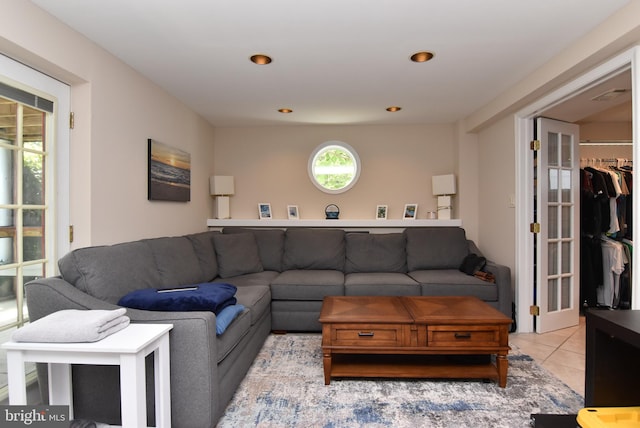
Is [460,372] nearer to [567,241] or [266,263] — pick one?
[567,241]

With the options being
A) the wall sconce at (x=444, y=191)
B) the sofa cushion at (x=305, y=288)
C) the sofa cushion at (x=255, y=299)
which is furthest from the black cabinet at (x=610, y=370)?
the wall sconce at (x=444, y=191)

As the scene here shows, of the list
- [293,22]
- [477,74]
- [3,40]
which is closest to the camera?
[3,40]

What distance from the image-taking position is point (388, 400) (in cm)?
213

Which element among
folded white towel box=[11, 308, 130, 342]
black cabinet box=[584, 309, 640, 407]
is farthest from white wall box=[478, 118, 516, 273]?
folded white towel box=[11, 308, 130, 342]

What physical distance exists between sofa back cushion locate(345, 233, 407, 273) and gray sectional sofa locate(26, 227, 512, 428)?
0.4 inches

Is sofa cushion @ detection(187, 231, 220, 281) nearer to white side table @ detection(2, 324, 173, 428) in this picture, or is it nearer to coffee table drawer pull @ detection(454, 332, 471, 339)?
white side table @ detection(2, 324, 173, 428)

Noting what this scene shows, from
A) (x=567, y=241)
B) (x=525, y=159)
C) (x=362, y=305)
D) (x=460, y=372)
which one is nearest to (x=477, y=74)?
(x=525, y=159)

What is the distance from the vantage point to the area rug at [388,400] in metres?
1.92

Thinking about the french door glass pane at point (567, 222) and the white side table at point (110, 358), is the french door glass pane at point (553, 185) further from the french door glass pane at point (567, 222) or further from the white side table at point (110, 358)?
the white side table at point (110, 358)

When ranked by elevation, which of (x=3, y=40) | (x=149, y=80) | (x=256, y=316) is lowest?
(x=256, y=316)

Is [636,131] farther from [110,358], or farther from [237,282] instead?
[237,282]

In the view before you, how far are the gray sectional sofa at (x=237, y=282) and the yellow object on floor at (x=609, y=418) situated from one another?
1500 millimetres

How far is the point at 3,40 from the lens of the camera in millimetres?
1723

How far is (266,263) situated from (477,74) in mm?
2751
